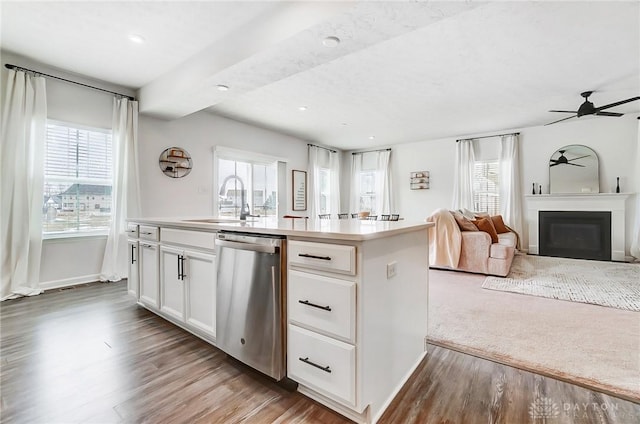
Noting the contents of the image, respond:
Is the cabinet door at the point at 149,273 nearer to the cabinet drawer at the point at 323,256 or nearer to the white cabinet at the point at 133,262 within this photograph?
the white cabinet at the point at 133,262

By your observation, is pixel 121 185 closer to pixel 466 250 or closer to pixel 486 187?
pixel 466 250

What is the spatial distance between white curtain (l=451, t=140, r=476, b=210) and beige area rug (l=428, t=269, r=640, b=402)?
3631 millimetres

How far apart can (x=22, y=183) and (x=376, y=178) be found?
6837mm

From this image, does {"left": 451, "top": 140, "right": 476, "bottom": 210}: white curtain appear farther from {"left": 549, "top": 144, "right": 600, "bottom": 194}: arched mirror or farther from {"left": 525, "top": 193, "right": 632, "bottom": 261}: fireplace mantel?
{"left": 549, "top": 144, "right": 600, "bottom": 194}: arched mirror

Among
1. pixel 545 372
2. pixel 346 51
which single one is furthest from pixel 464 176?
pixel 545 372

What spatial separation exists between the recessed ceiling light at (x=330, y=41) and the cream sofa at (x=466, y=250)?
275 cm

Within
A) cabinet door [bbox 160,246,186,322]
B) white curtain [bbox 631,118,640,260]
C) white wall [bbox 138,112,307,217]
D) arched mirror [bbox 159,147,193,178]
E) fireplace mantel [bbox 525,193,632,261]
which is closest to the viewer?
cabinet door [bbox 160,246,186,322]

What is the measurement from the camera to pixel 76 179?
367 cm

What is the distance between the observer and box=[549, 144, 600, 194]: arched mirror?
5.39 metres

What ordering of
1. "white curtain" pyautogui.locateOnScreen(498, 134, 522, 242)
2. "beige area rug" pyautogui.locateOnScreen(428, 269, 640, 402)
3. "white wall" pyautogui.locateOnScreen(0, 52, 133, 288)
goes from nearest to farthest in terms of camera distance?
1. "beige area rug" pyautogui.locateOnScreen(428, 269, 640, 402)
2. "white wall" pyautogui.locateOnScreen(0, 52, 133, 288)
3. "white curtain" pyautogui.locateOnScreen(498, 134, 522, 242)

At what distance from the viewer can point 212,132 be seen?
16.7 feet

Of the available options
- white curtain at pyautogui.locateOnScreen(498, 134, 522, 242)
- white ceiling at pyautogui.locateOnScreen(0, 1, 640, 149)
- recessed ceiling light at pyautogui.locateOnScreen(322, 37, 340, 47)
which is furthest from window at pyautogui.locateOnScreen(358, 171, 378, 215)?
recessed ceiling light at pyautogui.locateOnScreen(322, 37, 340, 47)

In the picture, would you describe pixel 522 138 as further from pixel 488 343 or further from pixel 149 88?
pixel 149 88

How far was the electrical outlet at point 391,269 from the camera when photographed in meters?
1.50
